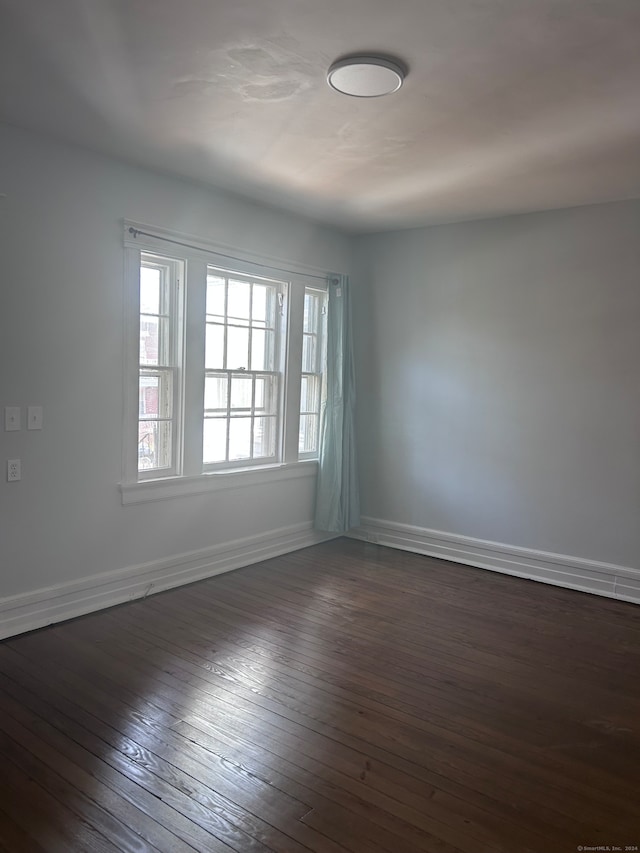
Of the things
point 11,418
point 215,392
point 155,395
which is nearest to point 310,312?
point 215,392

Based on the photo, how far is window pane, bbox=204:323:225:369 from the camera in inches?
174

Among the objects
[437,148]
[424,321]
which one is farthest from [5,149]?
[424,321]

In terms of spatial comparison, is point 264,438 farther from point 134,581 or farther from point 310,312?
point 134,581

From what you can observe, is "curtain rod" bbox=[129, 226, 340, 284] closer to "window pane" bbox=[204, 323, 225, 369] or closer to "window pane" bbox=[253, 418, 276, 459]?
"window pane" bbox=[204, 323, 225, 369]

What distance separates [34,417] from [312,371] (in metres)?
2.57

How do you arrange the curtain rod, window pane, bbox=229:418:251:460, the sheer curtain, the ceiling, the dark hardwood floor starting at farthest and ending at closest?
1. the sheer curtain
2. window pane, bbox=229:418:251:460
3. the curtain rod
4. the ceiling
5. the dark hardwood floor

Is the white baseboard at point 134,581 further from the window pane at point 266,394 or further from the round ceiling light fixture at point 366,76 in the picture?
the round ceiling light fixture at point 366,76

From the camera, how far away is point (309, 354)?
5.39 meters

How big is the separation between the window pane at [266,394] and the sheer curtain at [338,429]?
21.1 inches

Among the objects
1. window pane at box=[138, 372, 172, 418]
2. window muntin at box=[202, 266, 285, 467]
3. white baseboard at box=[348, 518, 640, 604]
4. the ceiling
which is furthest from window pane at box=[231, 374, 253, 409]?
white baseboard at box=[348, 518, 640, 604]

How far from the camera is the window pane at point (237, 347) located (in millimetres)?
4588

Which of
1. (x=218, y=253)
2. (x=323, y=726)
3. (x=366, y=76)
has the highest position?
(x=366, y=76)

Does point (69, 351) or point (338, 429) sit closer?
point (69, 351)

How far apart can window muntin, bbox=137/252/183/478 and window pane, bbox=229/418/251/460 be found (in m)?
0.55
